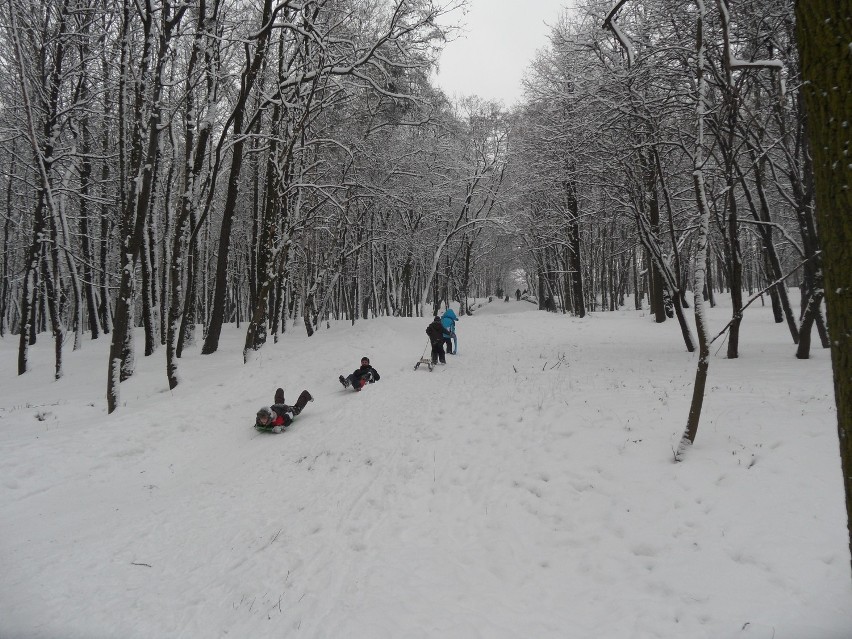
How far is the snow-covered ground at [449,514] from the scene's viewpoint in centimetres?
375

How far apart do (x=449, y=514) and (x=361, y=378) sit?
18.8ft

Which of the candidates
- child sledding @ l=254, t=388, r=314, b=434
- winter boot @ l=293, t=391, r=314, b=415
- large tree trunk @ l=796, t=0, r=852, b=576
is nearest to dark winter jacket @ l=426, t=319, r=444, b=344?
winter boot @ l=293, t=391, r=314, b=415

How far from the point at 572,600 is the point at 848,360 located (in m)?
3.21

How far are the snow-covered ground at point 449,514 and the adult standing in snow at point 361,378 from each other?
2.67ft

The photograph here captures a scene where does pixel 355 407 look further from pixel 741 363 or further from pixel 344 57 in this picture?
pixel 344 57

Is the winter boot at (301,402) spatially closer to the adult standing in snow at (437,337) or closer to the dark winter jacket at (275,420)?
the dark winter jacket at (275,420)

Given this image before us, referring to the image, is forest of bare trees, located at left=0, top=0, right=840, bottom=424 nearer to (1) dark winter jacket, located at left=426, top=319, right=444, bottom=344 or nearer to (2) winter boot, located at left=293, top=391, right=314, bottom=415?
(2) winter boot, located at left=293, top=391, right=314, bottom=415

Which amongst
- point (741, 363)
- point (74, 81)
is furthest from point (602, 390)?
point (74, 81)

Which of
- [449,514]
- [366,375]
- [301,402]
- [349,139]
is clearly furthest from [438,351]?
[349,139]

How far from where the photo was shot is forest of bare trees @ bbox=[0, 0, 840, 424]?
28.1ft

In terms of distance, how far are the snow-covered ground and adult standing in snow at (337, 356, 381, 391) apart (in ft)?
2.67

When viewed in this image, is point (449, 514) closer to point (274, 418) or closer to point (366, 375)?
point (274, 418)

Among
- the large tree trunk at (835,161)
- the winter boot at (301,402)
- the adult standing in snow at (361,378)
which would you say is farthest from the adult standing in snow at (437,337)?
the large tree trunk at (835,161)

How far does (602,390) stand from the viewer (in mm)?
8148
